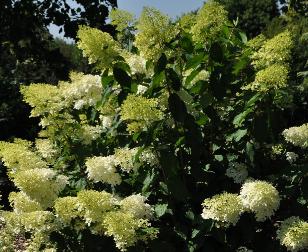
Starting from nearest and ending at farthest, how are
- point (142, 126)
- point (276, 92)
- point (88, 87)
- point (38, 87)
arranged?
1. point (142, 126)
2. point (276, 92)
3. point (38, 87)
4. point (88, 87)

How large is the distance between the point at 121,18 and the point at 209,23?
1.99ft

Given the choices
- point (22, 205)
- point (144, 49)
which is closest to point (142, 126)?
point (144, 49)

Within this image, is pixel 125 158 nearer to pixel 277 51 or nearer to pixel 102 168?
pixel 102 168

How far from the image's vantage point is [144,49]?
2.60 m

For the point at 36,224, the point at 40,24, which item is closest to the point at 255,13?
the point at 40,24

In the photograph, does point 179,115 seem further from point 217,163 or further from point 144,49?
point 217,163

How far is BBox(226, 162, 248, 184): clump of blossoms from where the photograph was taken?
2.92 m

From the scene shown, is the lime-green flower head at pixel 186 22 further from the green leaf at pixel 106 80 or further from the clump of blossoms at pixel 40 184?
the clump of blossoms at pixel 40 184

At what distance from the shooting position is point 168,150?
2635 millimetres

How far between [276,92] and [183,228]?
88 cm

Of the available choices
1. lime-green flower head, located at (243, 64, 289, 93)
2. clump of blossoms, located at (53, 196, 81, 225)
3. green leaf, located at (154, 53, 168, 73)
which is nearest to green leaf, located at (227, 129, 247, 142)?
lime-green flower head, located at (243, 64, 289, 93)

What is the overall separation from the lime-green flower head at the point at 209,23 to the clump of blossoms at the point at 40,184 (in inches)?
41.7

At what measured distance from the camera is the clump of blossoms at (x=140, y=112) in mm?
2391

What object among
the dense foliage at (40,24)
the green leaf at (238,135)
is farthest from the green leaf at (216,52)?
the dense foliage at (40,24)
